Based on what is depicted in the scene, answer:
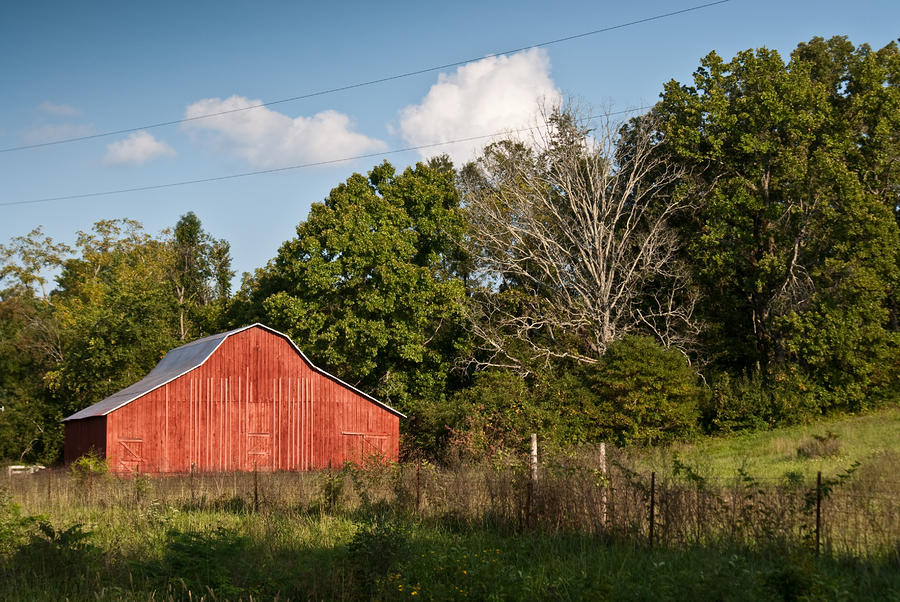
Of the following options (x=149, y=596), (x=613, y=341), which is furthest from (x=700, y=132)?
(x=149, y=596)

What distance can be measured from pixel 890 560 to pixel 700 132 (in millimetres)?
29516

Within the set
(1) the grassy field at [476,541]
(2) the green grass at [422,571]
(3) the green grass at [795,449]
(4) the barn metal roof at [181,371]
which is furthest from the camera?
(4) the barn metal roof at [181,371]

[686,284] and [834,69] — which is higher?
[834,69]

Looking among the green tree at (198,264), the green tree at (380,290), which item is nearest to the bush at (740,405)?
the green tree at (380,290)

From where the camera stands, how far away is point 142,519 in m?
14.2

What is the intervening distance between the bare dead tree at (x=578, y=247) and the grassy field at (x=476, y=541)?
1991 centimetres

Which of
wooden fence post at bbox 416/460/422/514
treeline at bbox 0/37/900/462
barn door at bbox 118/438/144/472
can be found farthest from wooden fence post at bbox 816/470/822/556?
barn door at bbox 118/438/144/472

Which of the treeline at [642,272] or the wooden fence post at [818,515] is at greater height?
the treeline at [642,272]

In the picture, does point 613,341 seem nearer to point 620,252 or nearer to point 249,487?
point 620,252

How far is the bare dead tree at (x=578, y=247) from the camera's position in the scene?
36438 mm

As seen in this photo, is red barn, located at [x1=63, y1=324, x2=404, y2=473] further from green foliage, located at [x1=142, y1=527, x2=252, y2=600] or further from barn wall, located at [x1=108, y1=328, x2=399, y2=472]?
green foliage, located at [x1=142, y1=527, x2=252, y2=600]

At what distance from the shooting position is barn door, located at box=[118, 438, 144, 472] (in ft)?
97.1

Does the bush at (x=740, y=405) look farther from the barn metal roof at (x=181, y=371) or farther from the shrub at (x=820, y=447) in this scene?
the barn metal roof at (x=181, y=371)

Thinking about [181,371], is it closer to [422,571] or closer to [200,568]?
[200,568]
